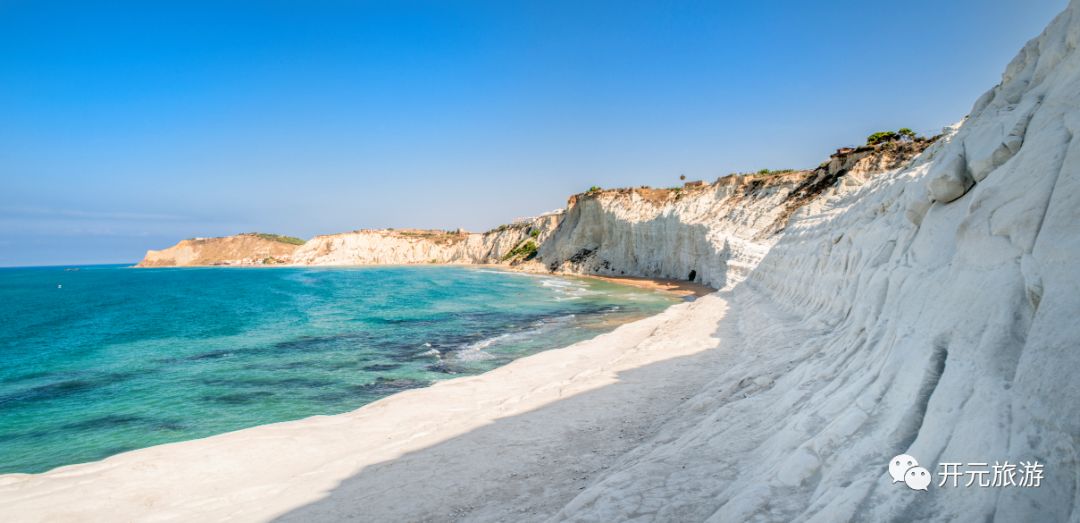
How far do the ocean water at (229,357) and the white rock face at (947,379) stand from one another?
10.0m

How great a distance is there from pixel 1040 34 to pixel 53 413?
70.3 ft

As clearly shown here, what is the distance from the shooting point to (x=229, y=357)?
19359 mm

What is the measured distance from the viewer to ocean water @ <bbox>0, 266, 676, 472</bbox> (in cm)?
1181

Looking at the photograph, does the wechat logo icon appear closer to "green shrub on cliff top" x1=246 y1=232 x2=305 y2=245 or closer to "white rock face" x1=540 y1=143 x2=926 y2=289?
"white rock face" x1=540 y1=143 x2=926 y2=289

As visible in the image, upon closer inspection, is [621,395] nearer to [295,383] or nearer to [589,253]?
[295,383]

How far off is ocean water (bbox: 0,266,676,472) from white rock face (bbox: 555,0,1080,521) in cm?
1005

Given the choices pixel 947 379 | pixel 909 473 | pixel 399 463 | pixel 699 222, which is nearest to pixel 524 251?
pixel 699 222

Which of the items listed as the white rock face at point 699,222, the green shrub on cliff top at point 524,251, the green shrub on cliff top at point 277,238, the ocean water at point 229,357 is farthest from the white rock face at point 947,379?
the green shrub on cliff top at point 277,238

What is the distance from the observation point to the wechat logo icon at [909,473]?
3.07 meters

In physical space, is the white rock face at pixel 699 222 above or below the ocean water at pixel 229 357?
above

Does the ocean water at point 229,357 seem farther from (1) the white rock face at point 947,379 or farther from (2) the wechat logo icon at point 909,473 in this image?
(2) the wechat logo icon at point 909,473

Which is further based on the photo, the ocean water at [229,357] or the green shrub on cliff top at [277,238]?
the green shrub on cliff top at [277,238]

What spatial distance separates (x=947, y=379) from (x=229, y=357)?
22.2m

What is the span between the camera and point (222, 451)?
863 cm
